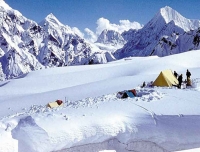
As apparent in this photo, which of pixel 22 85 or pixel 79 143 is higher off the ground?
pixel 22 85

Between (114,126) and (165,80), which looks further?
(165,80)

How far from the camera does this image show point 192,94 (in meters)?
17.2

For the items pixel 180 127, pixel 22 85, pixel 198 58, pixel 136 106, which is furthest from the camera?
pixel 198 58

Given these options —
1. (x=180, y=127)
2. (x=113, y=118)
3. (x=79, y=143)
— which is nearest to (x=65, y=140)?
(x=79, y=143)

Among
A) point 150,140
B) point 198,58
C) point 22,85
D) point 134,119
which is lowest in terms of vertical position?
point 150,140

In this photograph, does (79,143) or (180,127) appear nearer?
(79,143)

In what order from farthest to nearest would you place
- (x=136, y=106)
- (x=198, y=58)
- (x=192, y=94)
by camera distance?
1. (x=198, y=58)
2. (x=192, y=94)
3. (x=136, y=106)

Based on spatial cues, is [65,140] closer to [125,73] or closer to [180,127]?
[180,127]

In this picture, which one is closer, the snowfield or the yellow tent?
the snowfield

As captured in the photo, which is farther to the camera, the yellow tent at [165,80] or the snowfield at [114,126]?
the yellow tent at [165,80]

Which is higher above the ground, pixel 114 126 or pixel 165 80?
pixel 165 80

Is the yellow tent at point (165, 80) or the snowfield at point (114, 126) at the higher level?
the yellow tent at point (165, 80)

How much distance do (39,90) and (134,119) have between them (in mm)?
25205

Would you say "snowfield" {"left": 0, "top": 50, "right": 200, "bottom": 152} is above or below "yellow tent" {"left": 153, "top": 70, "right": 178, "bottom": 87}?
below
